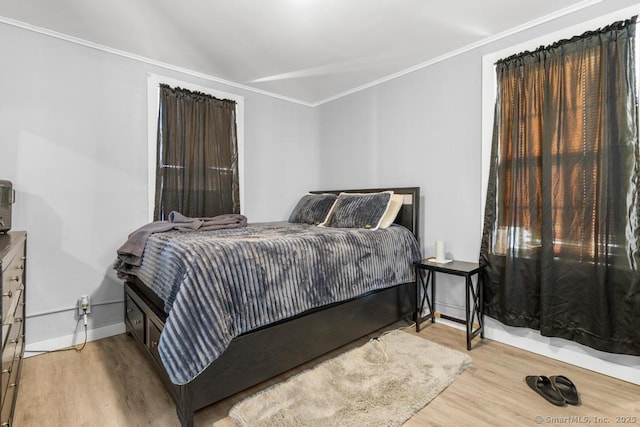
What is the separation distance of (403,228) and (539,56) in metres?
1.61

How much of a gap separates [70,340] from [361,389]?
7.60ft

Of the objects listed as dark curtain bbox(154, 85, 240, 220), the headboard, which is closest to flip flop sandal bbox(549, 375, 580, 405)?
the headboard

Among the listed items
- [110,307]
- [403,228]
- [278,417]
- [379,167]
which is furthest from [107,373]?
[379,167]

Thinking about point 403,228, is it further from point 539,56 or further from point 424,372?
point 539,56

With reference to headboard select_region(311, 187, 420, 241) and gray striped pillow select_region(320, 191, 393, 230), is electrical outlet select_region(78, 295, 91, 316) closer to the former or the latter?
gray striped pillow select_region(320, 191, 393, 230)

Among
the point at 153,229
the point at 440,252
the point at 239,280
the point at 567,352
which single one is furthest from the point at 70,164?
the point at 567,352

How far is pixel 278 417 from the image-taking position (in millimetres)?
1562

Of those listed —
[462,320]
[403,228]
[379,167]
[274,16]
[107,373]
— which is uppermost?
[274,16]

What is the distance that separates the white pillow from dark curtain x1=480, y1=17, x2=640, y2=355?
2.45ft

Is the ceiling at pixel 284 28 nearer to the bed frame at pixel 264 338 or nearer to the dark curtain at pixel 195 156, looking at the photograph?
the dark curtain at pixel 195 156

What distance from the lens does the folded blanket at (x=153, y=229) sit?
87.1 inches

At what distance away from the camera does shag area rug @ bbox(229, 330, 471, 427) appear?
1562mm

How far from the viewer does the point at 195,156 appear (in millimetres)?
3049

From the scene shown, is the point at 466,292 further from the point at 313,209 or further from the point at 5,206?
the point at 5,206
